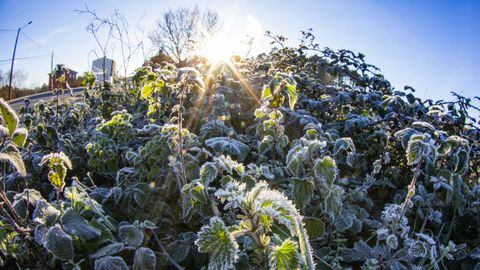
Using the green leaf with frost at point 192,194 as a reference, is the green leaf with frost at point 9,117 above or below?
above

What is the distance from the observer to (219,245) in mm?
709

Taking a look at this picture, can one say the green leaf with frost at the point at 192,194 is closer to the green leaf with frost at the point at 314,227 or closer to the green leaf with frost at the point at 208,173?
the green leaf with frost at the point at 208,173

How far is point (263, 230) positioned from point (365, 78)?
3494 mm

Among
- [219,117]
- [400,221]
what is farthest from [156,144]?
[400,221]

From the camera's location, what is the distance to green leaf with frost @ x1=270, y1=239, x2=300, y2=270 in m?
0.70

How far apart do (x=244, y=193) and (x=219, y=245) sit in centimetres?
24

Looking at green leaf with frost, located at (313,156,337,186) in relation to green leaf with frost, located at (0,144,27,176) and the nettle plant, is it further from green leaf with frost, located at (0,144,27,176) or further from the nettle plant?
green leaf with frost, located at (0,144,27,176)

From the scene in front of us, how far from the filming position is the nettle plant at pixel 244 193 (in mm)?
1073

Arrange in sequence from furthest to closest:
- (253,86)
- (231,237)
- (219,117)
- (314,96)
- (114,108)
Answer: (114,108)
(314,96)
(253,86)
(219,117)
(231,237)

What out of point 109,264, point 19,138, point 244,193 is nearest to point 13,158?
point 19,138

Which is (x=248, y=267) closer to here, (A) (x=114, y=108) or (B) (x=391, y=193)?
(B) (x=391, y=193)

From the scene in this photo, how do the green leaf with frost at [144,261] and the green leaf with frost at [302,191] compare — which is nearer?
the green leaf with frost at [144,261]

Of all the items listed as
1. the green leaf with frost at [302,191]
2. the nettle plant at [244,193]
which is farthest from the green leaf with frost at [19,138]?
the green leaf with frost at [302,191]

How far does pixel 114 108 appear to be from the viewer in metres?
4.53
